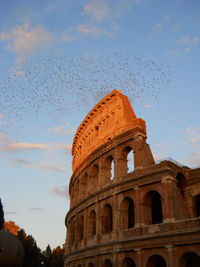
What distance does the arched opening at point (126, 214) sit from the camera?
21833 mm

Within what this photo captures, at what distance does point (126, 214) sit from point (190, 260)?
5.74m

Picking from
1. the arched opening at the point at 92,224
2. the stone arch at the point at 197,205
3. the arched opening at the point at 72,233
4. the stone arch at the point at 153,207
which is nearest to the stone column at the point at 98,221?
the arched opening at the point at 92,224

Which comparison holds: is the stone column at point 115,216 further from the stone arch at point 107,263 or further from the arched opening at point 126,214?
the stone arch at point 107,263

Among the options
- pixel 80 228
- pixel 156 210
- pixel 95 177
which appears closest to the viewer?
pixel 156 210

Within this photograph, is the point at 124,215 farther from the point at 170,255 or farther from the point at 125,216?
the point at 170,255

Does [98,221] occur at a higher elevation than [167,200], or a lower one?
lower

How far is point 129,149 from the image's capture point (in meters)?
25.2

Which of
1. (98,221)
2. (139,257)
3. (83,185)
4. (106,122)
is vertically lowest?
(139,257)

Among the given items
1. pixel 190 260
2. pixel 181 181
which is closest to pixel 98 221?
pixel 181 181

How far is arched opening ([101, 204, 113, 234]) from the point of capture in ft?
78.6

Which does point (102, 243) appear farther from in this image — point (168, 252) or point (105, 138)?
point (105, 138)

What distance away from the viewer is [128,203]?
899 inches

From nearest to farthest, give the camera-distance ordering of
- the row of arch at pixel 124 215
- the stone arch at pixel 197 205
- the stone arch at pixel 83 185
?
the row of arch at pixel 124 215 < the stone arch at pixel 197 205 < the stone arch at pixel 83 185

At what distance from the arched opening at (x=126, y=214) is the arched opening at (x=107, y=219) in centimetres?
174
